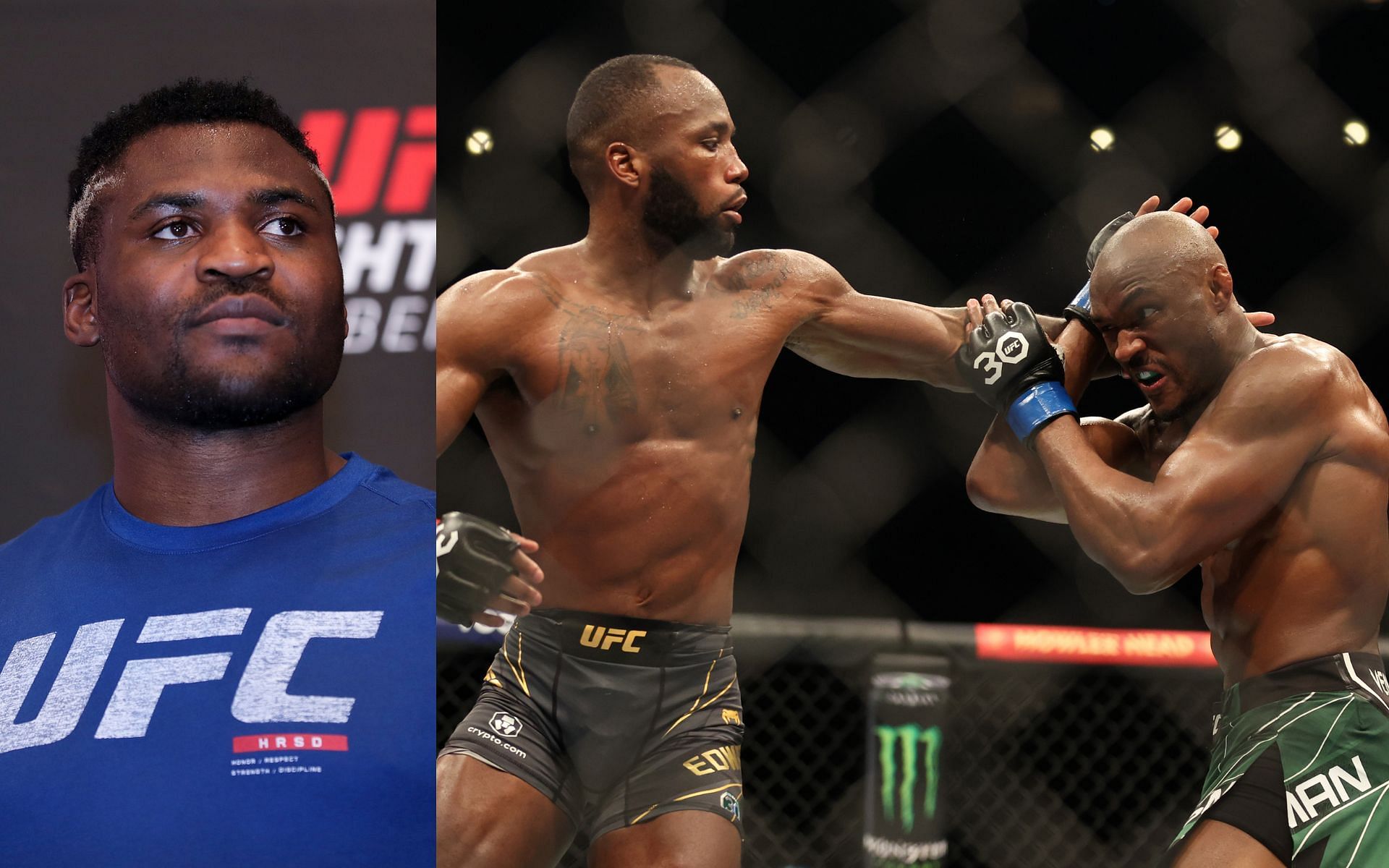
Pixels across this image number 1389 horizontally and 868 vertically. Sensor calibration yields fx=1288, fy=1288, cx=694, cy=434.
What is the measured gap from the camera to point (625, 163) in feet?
6.38

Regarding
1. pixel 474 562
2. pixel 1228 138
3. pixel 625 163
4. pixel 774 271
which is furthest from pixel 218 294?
pixel 1228 138

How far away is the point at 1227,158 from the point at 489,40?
227cm

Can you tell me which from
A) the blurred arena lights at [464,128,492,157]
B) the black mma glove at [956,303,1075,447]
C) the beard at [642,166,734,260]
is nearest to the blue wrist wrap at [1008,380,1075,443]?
the black mma glove at [956,303,1075,447]

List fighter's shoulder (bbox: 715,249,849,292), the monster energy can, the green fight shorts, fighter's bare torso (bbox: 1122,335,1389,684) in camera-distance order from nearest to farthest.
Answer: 1. the green fight shorts
2. fighter's bare torso (bbox: 1122,335,1389,684)
3. fighter's shoulder (bbox: 715,249,849,292)
4. the monster energy can

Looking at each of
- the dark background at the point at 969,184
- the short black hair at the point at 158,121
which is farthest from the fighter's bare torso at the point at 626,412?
the dark background at the point at 969,184

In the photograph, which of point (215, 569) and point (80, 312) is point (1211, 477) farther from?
point (80, 312)

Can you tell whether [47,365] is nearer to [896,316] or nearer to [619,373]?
[619,373]

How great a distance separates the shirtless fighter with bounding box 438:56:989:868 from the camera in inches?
70.1

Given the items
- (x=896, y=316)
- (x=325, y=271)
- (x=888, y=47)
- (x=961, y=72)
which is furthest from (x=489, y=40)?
(x=325, y=271)

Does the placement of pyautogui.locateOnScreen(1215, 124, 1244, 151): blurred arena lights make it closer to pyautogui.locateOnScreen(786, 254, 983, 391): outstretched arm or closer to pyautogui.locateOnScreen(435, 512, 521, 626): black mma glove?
pyautogui.locateOnScreen(786, 254, 983, 391): outstretched arm

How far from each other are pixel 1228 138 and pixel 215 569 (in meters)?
3.63

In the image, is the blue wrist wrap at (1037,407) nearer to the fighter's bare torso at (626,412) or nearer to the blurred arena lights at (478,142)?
the fighter's bare torso at (626,412)

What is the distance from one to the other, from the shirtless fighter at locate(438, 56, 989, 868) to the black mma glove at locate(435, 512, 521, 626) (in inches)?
11.4

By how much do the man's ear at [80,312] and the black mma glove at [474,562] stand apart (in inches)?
19.0
